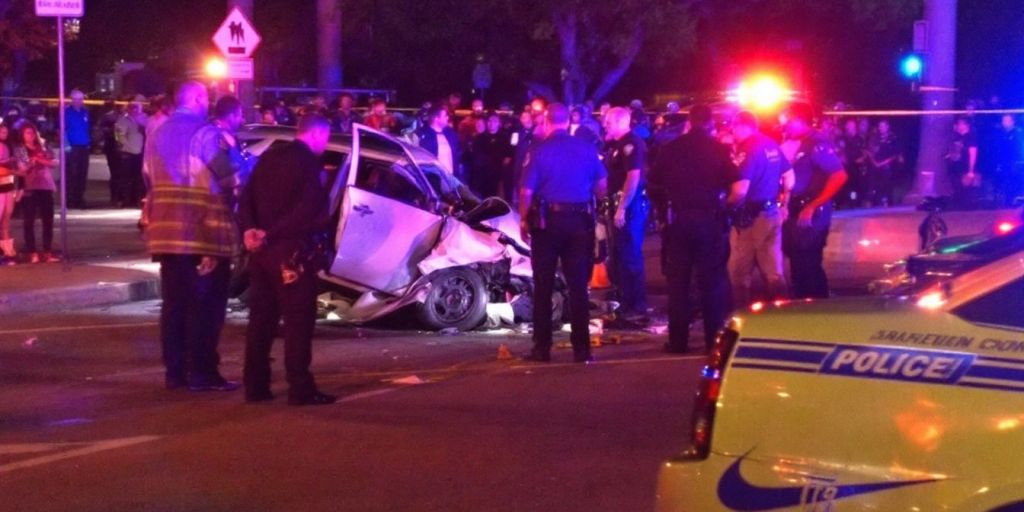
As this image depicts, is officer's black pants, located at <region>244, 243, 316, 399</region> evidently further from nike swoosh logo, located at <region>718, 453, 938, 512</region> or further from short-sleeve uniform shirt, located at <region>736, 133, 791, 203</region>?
nike swoosh logo, located at <region>718, 453, 938, 512</region>

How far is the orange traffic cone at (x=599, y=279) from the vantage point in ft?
50.5

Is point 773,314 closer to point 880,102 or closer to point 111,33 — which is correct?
point 880,102

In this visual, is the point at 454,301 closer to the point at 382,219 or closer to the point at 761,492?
the point at 382,219

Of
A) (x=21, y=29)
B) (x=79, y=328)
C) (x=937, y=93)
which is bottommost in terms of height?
(x=79, y=328)

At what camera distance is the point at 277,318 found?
359 inches

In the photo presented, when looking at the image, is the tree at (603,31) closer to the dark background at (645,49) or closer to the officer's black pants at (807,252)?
the dark background at (645,49)

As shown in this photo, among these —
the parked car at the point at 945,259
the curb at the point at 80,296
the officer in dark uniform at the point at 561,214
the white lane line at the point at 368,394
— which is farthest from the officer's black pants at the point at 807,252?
the curb at the point at 80,296

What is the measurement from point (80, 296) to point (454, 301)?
3751mm

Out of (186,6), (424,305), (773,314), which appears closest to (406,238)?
(424,305)

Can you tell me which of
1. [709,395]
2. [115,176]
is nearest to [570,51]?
[115,176]

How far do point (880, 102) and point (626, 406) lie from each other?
31.7 m

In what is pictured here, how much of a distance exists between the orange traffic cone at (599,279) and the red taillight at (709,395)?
1031 centimetres

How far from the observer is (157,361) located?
11.2 m

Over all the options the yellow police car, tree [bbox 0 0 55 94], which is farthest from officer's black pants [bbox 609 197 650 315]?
tree [bbox 0 0 55 94]
